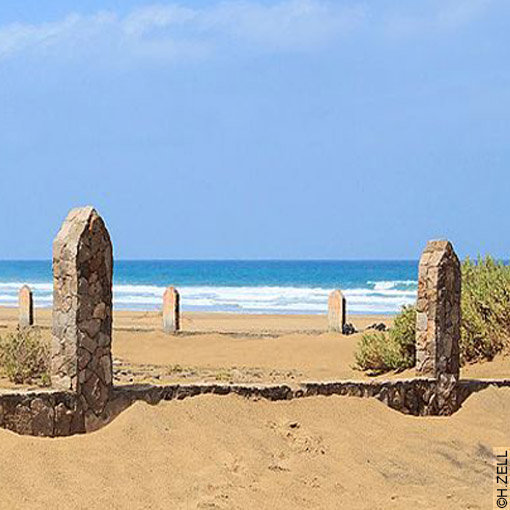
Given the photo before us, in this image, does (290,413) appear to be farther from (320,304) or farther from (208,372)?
(320,304)

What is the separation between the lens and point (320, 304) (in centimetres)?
6175

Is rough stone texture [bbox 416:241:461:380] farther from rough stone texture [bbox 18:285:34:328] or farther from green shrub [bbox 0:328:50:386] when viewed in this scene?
rough stone texture [bbox 18:285:34:328]

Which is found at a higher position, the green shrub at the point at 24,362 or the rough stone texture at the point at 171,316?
the rough stone texture at the point at 171,316

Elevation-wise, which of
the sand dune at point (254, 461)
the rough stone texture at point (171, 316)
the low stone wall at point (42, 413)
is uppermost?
the rough stone texture at point (171, 316)

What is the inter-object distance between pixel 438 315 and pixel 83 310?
5023mm

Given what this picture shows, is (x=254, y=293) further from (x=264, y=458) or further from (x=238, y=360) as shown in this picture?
(x=264, y=458)

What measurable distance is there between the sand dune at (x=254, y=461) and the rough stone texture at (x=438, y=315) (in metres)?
1.20

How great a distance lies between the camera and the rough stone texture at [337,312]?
26.3 meters

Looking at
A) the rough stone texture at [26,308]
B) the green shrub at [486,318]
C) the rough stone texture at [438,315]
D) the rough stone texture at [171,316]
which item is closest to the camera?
the rough stone texture at [438,315]

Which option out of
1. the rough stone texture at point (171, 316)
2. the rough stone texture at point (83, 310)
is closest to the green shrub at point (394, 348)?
the rough stone texture at point (83, 310)

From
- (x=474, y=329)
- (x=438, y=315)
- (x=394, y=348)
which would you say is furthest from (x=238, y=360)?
(x=438, y=315)

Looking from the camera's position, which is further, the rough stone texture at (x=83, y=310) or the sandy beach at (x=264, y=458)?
the rough stone texture at (x=83, y=310)

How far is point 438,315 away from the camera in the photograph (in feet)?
42.1

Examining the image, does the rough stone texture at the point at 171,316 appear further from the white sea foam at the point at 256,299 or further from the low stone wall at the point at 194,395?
the white sea foam at the point at 256,299
